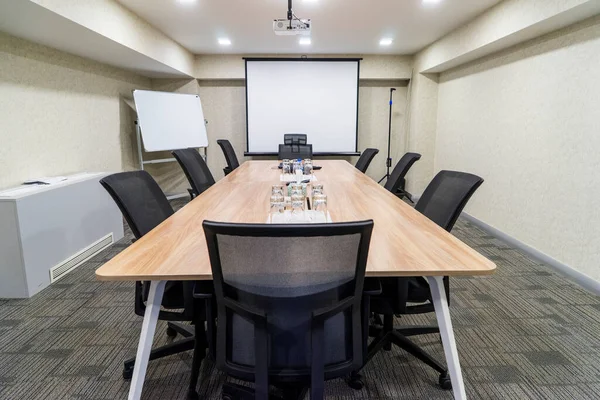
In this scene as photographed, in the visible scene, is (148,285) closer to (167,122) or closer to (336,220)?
(336,220)

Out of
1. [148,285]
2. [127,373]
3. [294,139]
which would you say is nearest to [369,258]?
[148,285]

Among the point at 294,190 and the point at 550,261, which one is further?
the point at 550,261

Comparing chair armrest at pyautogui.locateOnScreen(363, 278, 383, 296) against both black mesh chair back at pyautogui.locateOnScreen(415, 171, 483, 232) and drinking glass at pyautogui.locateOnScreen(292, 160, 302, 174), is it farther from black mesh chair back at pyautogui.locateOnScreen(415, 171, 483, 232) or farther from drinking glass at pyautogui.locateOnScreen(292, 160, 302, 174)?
drinking glass at pyautogui.locateOnScreen(292, 160, 302, 174)

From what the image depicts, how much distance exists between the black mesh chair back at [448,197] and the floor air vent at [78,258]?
2880 mm

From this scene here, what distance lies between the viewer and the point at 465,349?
215cm

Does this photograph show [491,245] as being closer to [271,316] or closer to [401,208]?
[401,208]

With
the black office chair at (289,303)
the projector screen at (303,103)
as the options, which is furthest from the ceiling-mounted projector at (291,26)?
the projector screen at (303,103)

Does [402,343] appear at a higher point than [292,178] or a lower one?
lower

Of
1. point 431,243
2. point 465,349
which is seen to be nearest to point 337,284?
point 431,243

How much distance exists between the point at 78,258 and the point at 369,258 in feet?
9.85

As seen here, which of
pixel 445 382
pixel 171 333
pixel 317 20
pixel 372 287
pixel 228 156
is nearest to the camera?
pixel 372 287

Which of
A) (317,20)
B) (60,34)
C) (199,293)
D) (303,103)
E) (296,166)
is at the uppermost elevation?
(317,20)

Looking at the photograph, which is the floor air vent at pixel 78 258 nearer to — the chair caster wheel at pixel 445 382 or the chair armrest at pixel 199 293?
the chair armrest at pixel 199 293

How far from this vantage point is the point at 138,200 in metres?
1.88
